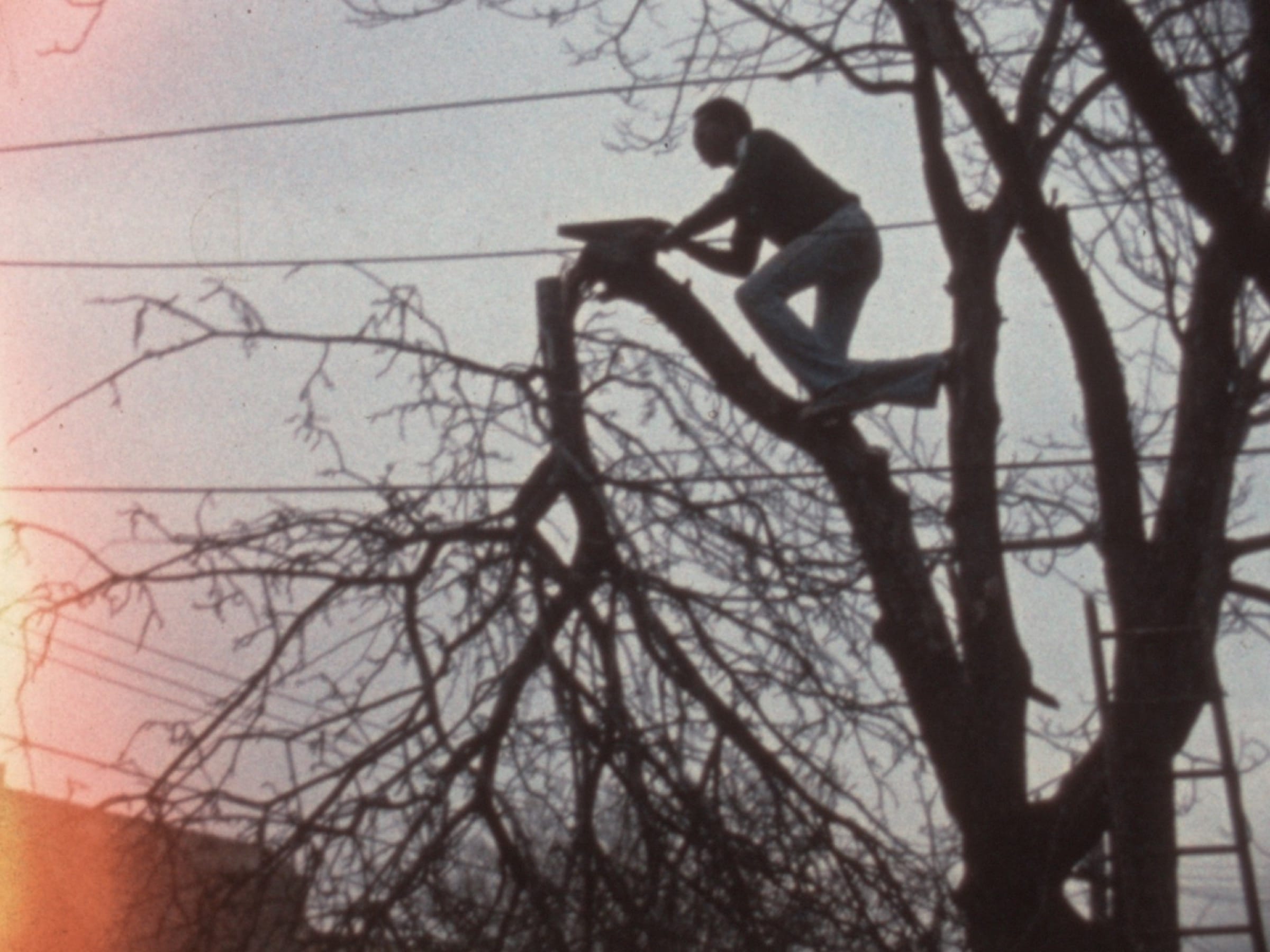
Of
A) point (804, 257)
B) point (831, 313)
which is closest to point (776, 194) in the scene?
point (804, 257)

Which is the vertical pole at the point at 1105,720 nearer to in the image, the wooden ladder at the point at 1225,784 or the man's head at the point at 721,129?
the wooden ladder at the point at 1225,784

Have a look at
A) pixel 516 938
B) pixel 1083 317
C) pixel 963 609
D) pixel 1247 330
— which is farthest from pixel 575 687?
pixel 1247 330

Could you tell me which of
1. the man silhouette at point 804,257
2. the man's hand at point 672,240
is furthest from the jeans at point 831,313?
the man's hand at point 672,240

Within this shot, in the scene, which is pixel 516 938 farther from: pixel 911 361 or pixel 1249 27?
pixel 1249 27

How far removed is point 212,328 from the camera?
699 cm

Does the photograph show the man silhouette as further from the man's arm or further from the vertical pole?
the vertical pole

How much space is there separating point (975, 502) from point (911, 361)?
0.65m

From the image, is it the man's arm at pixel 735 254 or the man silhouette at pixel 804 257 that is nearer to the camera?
the man silhouette at pixel 804 257

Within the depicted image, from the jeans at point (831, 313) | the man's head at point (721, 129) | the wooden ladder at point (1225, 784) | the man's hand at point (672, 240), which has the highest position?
the man's head at point (721, 129)

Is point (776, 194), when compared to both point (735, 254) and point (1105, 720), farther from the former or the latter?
point (1105, 720)

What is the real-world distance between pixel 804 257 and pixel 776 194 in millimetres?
329

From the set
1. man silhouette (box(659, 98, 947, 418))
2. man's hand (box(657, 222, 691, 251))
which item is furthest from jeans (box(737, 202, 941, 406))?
man's hand (box(657, 222, 691, 251))

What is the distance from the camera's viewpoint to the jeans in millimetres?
6246

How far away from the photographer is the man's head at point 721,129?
6.88 meters
